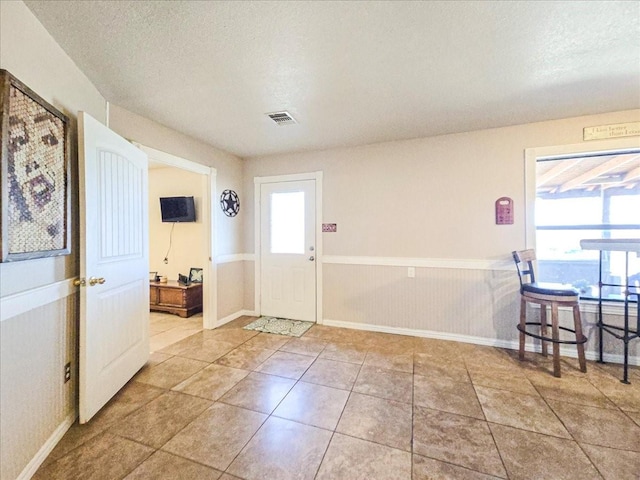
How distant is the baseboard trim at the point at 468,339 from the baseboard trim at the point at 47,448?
8.41ft

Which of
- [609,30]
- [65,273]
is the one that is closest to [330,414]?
[65,273]

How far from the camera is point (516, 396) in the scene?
2.05 meters

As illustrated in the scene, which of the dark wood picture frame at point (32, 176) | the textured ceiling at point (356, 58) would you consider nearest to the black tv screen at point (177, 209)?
the textured ceiling at point (356, 58)

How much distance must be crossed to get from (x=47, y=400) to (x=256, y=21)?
2376mm

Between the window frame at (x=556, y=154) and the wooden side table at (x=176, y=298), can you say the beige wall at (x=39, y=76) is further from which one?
the window frame at (x=556, y=154)

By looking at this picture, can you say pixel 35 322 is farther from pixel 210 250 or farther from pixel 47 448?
pixel 210 250

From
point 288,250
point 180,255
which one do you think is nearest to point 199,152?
point 288,250

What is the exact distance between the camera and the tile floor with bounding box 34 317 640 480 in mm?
1433

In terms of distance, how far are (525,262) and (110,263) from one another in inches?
145

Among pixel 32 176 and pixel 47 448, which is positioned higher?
pixel 32 176

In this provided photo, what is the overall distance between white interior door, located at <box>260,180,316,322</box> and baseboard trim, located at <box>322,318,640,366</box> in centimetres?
55

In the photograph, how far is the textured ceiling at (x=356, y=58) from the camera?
142 centimetres

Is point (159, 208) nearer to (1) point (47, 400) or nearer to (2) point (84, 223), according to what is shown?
(2) point (84, 223)

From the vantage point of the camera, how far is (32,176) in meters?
1.40
